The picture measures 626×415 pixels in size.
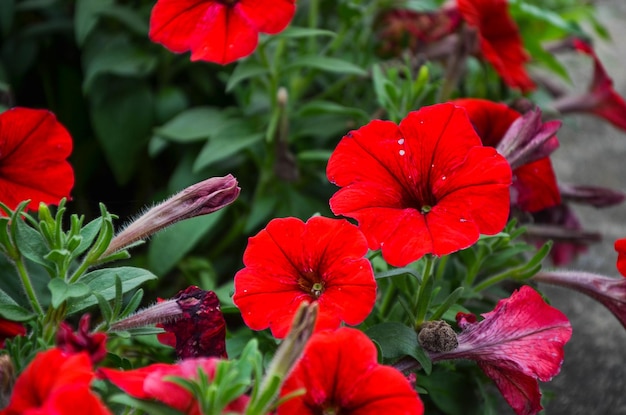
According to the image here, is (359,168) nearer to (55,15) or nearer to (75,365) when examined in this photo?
(75,365)

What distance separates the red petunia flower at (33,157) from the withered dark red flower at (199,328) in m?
0.28

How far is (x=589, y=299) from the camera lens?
5.97 ft

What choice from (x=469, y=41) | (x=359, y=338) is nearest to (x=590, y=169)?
(x=469, y=41)

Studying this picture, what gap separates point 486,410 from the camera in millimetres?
1119

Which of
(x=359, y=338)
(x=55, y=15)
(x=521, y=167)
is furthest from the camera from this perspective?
(x=55, y=15)

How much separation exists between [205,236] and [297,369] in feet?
3.10

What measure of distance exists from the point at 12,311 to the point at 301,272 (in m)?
0.34

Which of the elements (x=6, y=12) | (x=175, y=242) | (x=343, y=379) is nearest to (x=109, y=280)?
(x=343, y=379)

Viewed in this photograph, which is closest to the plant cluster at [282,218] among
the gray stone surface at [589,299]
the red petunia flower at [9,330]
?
the red petunia flower at [9,330]

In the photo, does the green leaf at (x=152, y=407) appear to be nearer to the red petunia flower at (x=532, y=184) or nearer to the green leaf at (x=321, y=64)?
the red petunia flower at (x=532, y=184)

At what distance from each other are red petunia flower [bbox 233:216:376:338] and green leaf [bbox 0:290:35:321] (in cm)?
25

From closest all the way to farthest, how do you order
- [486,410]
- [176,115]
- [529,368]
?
[529,368]
[486,410]
[176,115]

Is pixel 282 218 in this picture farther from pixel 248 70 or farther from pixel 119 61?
pixel 119 61

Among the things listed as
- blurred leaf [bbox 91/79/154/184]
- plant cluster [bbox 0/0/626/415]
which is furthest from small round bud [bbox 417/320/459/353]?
blurred leaf [bbox 91/79/154/184]
